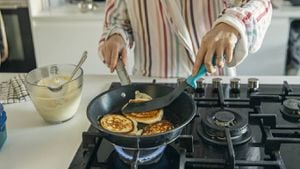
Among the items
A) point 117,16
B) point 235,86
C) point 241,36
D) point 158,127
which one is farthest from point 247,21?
point 117,16

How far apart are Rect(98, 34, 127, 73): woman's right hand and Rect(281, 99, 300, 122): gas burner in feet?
1.23

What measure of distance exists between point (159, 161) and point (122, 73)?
0.28 metres

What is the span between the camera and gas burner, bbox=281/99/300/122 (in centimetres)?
87

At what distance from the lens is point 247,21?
2.83ft

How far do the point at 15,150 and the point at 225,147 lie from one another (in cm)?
42

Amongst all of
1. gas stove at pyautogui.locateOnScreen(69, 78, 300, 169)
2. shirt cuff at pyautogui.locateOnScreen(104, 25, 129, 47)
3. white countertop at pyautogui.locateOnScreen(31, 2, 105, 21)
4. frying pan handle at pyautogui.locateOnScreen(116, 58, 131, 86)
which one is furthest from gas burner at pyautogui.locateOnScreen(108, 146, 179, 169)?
white countertop at pyautogui.locateOnScreen(31, 2, 105, 21)

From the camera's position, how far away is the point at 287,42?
194 cm

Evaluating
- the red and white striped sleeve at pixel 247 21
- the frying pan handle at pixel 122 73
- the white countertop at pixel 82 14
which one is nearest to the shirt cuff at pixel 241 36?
the red and white striped sleeve at pixel 247 21

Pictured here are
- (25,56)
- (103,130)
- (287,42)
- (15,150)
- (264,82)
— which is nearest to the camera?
(103,130)

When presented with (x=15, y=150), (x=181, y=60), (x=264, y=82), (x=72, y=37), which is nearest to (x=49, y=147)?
(x=15, y=150)

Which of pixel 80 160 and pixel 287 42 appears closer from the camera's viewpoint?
pixel 80 160

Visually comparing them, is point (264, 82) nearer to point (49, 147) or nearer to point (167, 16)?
point (167, 16)

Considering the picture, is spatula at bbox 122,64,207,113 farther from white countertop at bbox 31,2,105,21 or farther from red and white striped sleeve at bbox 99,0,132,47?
white countertop at bbox 31,2,105,21

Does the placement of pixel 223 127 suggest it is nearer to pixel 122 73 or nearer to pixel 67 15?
pixel 122 73
